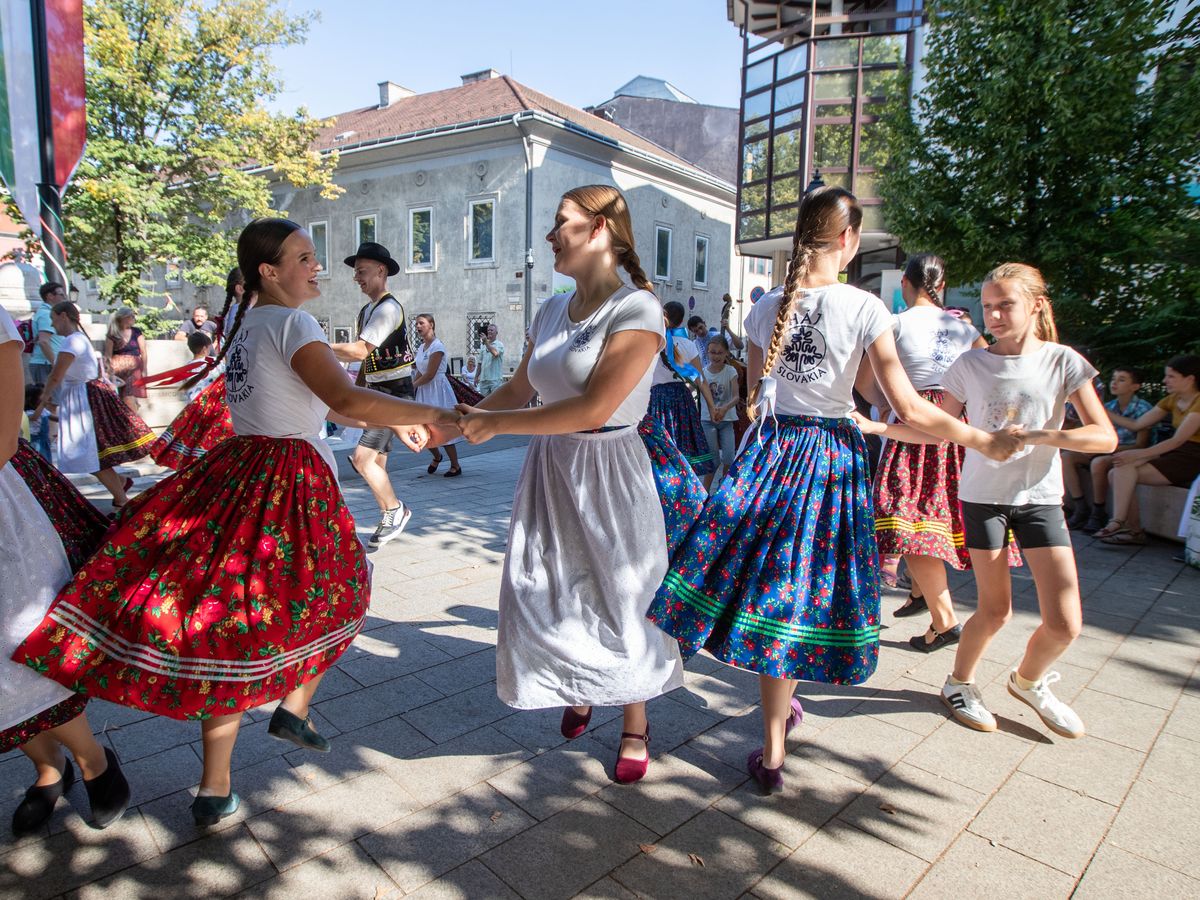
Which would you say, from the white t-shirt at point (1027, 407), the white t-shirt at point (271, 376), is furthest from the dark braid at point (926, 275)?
the white t-shirt at point (271, 376)

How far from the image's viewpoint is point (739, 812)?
2.61 m

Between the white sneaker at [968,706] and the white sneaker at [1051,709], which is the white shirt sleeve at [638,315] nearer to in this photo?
the white sneaker at [968,706]

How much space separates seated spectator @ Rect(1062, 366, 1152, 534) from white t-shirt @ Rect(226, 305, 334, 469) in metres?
6.93

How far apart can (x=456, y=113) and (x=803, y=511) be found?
25.3 meters

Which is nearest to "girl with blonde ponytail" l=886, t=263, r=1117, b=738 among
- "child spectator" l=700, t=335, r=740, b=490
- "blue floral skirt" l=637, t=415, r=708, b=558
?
"blue floral skirt" l=637, t=415, r=708, b=558

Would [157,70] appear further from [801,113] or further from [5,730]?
[5,730]

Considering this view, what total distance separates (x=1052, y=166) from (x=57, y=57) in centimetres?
1137

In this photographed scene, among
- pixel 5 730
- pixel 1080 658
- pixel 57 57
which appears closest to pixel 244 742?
pixel 5 730

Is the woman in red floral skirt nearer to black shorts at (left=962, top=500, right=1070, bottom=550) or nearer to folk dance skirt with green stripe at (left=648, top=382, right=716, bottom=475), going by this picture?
black shorts at (left=962, top=500, right=1070, bottom=550)

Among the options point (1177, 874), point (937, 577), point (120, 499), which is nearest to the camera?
point (1177, 874)

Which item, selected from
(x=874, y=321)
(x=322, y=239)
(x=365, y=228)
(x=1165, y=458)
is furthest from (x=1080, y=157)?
(x=322, y=239)

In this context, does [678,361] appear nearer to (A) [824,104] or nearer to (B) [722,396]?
(B) [722,396]

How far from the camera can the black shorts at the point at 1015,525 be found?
2.99m

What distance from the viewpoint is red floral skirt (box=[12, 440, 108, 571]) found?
229 cm
